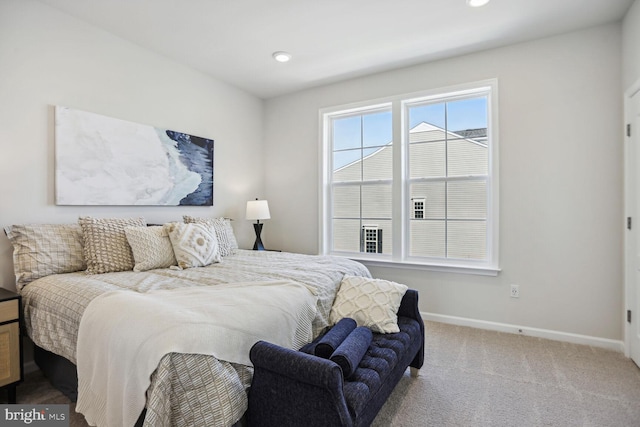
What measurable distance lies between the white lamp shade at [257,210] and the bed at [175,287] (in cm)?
87

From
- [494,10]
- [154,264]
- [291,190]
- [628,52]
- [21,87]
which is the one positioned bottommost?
[154,264]

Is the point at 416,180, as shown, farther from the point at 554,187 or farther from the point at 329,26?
the point at 329,26

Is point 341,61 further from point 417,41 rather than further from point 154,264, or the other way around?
point 154,264

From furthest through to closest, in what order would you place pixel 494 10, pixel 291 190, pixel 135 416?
pixel 291 190
pixel 494 10
pixel 135 416

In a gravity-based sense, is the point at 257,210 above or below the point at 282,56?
below

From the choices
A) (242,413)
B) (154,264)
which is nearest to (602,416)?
(242,413)

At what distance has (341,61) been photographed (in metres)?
3.44

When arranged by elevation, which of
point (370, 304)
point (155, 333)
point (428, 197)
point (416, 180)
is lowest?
point (370, 304)

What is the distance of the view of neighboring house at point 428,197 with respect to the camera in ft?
11.0

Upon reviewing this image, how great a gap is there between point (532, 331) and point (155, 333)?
10.5 ft

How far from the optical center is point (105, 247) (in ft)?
7.77

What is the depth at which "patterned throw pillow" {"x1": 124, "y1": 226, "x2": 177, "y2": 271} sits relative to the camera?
8.01ft

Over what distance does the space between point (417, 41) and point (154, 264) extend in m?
2.97

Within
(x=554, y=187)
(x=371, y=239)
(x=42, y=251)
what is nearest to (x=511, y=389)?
(x=554, y=187)
